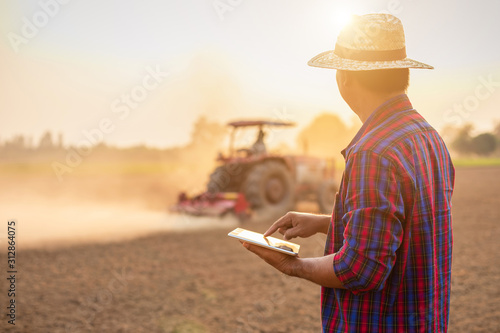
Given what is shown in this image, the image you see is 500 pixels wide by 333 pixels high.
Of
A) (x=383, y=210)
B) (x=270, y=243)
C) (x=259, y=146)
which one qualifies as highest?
(x=259, y=146)

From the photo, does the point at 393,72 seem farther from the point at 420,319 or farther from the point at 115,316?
the point at 115,316

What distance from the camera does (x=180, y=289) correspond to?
4984mm

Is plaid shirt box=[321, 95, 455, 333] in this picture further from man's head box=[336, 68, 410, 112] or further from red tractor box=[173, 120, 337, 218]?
red tractor box=[173, 120, 337, 218]

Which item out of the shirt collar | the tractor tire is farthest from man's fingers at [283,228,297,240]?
the tractor tire

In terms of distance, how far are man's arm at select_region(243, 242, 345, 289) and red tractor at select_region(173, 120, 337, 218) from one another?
7.31m

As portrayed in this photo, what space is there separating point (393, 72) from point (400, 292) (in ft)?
2.43

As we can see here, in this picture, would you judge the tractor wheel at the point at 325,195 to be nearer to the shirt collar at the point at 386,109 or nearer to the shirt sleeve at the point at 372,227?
the shirt collar at the point at 386,109

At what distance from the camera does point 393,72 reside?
1.52 m

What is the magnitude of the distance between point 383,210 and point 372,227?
60 millimetres

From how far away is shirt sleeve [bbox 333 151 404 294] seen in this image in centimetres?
132

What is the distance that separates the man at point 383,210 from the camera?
133 cm

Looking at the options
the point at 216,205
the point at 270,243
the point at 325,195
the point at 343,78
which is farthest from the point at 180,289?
the point at 325,195

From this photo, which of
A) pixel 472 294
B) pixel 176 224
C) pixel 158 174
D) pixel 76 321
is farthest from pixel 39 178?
A: pixel 472 294

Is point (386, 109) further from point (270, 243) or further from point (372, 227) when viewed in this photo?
point (270, 243)
